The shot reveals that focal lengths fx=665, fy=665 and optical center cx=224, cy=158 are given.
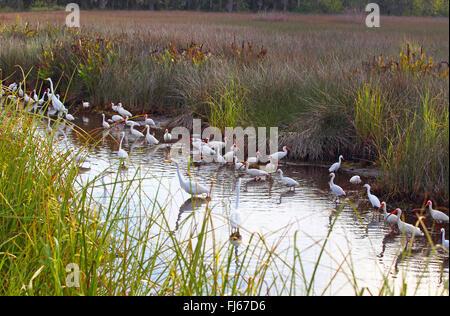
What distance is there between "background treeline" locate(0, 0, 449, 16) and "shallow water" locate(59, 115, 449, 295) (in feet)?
34.1

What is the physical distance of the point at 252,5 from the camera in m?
43.5

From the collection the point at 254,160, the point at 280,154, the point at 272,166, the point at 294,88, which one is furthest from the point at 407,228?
the point at 294,88

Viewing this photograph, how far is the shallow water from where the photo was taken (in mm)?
4820

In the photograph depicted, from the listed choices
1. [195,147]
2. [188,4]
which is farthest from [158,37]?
[188,4]

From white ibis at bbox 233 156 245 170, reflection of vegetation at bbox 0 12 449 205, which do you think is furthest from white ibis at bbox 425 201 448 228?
white ibis at bbox 233 156 245 170

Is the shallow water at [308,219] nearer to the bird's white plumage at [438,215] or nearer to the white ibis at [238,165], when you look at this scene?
the white ibis at [238,165]

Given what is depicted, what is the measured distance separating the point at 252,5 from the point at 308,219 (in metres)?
38.6

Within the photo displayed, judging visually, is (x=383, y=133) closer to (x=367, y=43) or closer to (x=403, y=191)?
(x=403, y=191)

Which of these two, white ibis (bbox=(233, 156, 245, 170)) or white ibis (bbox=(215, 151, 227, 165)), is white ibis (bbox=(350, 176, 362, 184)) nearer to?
white ibis (bbox=(233, 156, 245, 170))

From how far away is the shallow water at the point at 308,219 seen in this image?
4.82m

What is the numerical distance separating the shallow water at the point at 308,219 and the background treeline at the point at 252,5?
1038cm
